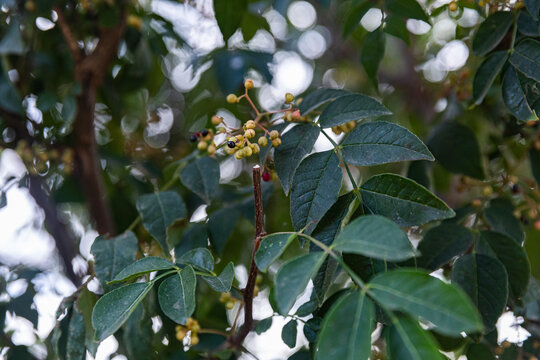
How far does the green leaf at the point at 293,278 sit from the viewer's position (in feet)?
1.56

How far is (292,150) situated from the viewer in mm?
752

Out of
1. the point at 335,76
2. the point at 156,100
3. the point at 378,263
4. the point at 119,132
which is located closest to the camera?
the point at 378,263

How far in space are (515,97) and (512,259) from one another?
26 cm

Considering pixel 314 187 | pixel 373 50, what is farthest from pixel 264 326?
pixel 373 50

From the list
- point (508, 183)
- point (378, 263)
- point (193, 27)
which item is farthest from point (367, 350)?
point (193, 27)

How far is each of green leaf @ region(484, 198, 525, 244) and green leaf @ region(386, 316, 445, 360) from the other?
0.52m

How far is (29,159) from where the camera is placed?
4.33 ft

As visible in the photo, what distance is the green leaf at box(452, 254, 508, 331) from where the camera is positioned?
0.75 metres

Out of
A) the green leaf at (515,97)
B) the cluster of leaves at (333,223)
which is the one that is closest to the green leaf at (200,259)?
the cluster of leaves at (333,223)

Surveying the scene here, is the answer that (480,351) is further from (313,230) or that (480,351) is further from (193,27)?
(193,27)

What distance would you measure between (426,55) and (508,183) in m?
1.14

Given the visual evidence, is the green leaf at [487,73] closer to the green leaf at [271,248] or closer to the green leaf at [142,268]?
the green leaf at [271,248]

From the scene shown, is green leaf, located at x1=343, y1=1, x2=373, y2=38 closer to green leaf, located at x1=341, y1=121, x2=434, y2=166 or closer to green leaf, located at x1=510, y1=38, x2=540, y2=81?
green leaf, located at x1=510, y1=38, x2=540, y2=81

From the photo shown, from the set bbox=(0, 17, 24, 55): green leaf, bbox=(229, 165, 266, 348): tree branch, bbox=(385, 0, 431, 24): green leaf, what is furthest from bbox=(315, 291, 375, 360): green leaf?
bbox=(0, 17, 24, 55): green leaf
